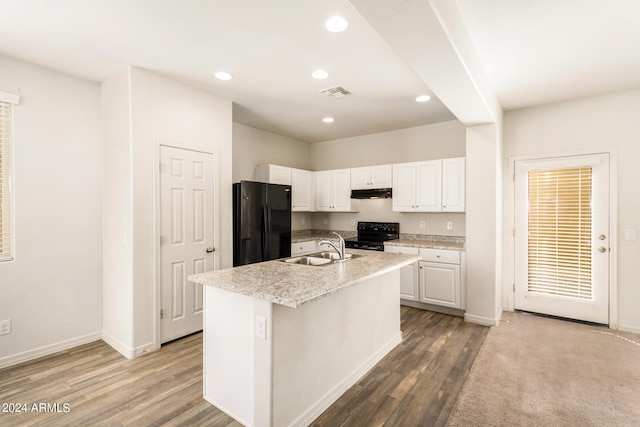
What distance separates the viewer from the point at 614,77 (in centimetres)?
311

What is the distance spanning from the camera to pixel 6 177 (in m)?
2.73

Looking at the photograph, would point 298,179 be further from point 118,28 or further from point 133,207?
point 118,28

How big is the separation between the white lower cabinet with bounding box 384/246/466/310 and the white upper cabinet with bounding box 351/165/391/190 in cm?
105

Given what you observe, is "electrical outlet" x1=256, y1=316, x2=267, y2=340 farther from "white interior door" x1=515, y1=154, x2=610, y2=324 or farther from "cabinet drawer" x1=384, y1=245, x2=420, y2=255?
"white interior door" x1=515, y1=154, x2=610, y2=324

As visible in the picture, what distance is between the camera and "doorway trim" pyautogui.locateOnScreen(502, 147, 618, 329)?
11.5ft

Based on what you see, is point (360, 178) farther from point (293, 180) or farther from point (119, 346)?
point (119, 346)

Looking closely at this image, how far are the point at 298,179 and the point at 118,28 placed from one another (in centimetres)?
335

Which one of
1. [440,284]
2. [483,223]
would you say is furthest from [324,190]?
[483,223]

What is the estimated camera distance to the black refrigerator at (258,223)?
3.76 meters

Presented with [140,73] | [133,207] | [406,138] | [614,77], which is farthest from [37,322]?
[614,77]

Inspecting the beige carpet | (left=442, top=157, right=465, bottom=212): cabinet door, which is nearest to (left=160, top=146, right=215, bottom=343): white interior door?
the beige carpet

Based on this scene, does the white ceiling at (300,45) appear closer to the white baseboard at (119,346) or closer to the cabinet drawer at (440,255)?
the cabinet drawer at (440,255)

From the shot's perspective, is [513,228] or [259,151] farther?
[259,151]

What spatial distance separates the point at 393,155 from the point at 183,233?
11.3ft
